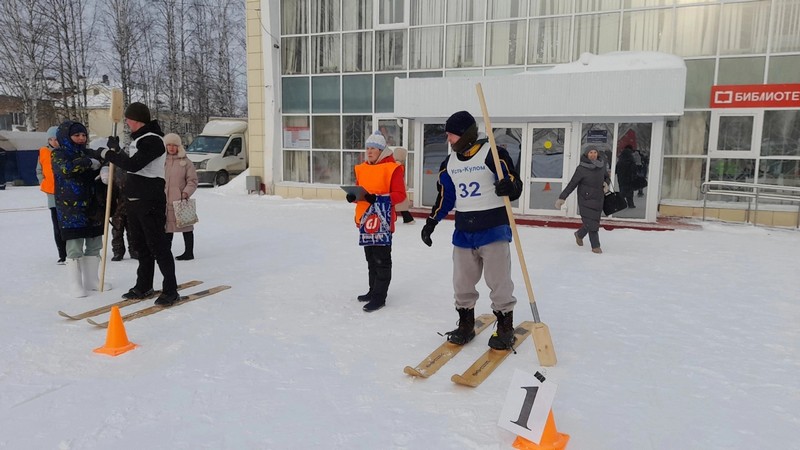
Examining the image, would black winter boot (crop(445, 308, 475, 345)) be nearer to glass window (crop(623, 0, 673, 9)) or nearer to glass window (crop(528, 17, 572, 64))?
glass window (crop(528, 17, 572, 64))

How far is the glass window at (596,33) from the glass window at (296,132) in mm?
7726

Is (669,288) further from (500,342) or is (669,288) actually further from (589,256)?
(500,342)

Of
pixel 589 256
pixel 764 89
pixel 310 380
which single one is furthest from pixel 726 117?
pixel 310 380

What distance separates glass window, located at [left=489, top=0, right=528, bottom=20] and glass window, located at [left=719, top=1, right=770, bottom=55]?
4317mm

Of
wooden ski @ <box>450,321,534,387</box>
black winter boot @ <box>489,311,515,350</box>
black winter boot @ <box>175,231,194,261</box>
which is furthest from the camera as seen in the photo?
black winter boot @ <box>175,231,194,261</box>

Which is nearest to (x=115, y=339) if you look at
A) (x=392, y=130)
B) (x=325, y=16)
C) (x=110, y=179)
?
(x=110, y=179)

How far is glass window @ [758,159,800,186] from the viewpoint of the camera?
37.4 ft

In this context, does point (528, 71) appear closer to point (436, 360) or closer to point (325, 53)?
point (325, 53)

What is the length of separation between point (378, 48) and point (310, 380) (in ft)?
41.6

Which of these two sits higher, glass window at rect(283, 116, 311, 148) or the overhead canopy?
the overhead canopy

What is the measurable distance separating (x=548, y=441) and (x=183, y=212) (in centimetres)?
569

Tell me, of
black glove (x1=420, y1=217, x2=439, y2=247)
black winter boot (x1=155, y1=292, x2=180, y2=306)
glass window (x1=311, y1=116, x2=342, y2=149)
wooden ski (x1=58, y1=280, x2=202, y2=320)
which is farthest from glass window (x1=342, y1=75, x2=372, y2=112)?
black glove (x1=420, y1=217, x2=439, y2=247)

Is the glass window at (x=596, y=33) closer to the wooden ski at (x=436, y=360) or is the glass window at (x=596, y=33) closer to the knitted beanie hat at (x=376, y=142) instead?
the knitted beanie hat at (x=376, y=142)

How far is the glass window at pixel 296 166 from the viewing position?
16.2 metres
